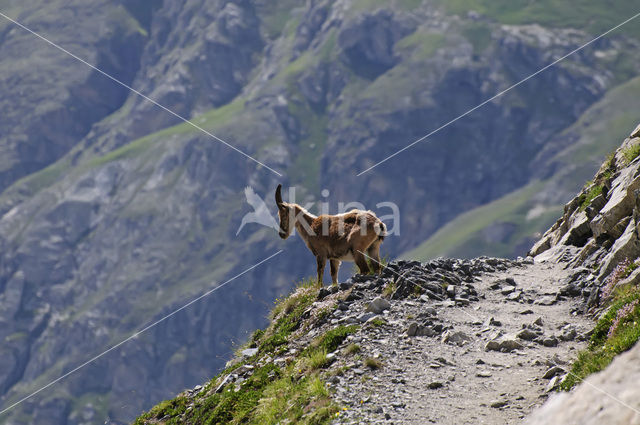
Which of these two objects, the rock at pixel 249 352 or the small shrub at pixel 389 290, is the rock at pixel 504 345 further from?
the rock at pixel 249 352

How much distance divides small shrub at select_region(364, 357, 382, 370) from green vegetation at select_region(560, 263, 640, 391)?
4.32 metres

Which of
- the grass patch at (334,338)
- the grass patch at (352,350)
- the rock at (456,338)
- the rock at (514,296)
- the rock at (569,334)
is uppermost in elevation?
the grass patch at (334,338)

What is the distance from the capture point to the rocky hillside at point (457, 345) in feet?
51.5

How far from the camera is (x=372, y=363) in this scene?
59.4ft

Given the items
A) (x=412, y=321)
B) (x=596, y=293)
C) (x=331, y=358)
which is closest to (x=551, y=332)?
(x=596, y=293)

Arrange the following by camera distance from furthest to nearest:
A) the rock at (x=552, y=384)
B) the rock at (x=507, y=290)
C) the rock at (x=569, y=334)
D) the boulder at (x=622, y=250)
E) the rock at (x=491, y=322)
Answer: the rock at (x=507, y=290) < the boulder at (x=622, y=250) < the rock at (x=491, y=322) < the rock at (x=569, y=334) < the rock at (x=552, y=384)

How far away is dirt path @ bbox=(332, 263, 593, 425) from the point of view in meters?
15.8

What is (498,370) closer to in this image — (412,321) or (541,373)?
(541,373)

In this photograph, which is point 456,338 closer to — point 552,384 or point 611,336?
point 552,384

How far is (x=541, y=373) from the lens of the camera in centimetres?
1702

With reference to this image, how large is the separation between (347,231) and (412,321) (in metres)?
5.75

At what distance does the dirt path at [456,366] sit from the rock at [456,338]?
0.18 ft

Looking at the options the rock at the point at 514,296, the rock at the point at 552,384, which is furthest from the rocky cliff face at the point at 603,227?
the rock at the point at 552,384

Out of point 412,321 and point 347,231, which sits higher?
point 347,231
